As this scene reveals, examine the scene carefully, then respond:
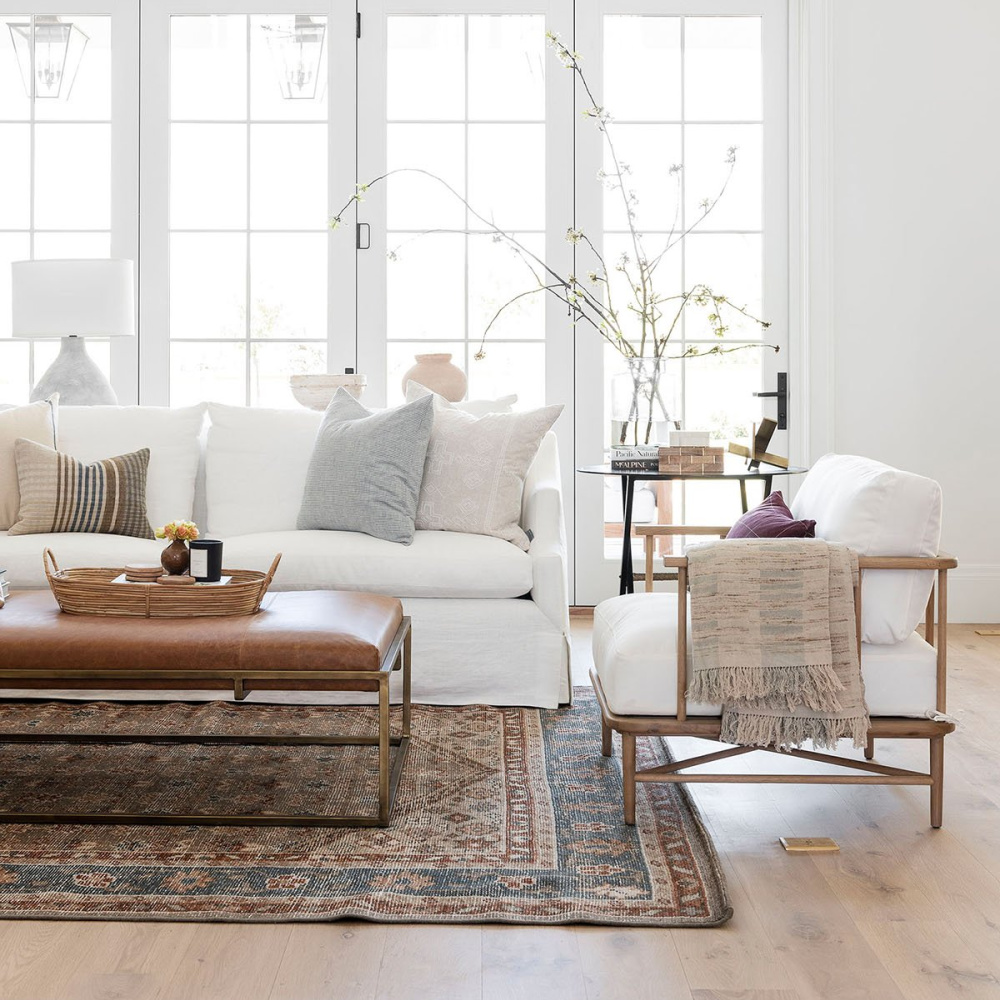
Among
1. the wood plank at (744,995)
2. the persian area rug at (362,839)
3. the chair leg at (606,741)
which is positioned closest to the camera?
the wood plank at (744,995)

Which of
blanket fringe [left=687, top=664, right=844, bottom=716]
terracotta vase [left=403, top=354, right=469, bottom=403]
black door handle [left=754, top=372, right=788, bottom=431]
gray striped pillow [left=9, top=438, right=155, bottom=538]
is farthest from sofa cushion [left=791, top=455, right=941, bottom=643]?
black door handle [left=754, top=372, right=788, bottom=431]

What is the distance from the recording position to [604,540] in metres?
5.02

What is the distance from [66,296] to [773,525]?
2.93m

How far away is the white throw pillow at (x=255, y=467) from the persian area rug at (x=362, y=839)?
0.85 m

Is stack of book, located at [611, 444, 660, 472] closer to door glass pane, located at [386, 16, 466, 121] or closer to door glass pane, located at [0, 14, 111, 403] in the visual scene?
door glass pane, located at [386, 16, 466, 121]

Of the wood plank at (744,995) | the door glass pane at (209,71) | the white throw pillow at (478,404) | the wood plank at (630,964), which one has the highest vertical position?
the door glass pane at (209,71)

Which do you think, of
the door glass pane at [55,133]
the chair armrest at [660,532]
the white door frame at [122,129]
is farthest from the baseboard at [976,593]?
the door glass pane at [55,133]

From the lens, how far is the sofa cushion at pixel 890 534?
7.81ft

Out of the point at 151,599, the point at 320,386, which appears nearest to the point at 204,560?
the point at 151,599

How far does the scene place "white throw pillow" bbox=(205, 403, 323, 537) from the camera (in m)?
3.80

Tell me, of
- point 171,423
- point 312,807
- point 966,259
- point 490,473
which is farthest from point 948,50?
point 312,807

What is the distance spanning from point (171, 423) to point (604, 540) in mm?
1974

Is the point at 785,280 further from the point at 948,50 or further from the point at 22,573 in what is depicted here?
the point at 22,573

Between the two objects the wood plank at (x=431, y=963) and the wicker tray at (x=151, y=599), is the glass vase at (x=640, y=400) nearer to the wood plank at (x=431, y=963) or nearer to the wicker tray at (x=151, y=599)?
the wicker tray at (x=151, y=599)
